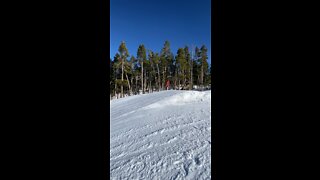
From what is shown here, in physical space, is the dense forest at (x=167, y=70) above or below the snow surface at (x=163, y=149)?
above

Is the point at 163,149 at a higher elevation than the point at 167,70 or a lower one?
lower

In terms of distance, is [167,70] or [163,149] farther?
[167,70]

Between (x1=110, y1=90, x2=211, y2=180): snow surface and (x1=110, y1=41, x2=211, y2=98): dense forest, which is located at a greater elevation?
(x1=110, y1=41, x2=211, y2=98): dense forest

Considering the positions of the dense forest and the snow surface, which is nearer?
the snow surface

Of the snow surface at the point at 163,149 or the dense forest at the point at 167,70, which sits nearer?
the snow surface at the point at 163,149
